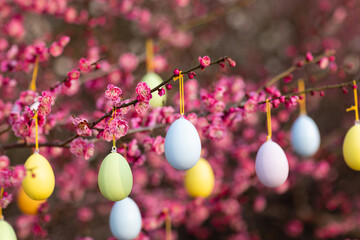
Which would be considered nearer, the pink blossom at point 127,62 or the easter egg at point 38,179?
the easter egg at point 38,179

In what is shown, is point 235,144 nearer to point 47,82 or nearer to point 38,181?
point 47,82

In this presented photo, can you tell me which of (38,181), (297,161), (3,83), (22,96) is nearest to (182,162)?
(38,181)

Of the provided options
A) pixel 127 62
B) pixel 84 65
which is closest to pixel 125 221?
pixel 84 65

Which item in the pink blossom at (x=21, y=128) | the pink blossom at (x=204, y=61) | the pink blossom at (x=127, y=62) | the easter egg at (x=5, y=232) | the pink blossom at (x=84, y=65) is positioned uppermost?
the pink blossom at (x=127, y=62)

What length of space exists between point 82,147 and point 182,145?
15.8 inches

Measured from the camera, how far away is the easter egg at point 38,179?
1.24m

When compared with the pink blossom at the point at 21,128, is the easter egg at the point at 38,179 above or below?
below

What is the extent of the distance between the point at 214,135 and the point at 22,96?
844 mm

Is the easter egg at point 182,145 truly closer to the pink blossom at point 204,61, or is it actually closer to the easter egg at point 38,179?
the pink blossom at point 204,61

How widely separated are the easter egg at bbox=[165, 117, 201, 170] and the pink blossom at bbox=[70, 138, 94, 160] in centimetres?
31

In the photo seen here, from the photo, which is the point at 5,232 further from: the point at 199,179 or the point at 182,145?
the point at 199,179

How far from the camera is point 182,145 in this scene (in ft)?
4.04

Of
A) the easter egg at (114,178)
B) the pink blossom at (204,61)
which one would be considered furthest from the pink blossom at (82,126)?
the pink blossom at (204,61)

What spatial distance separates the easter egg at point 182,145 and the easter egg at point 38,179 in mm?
409
